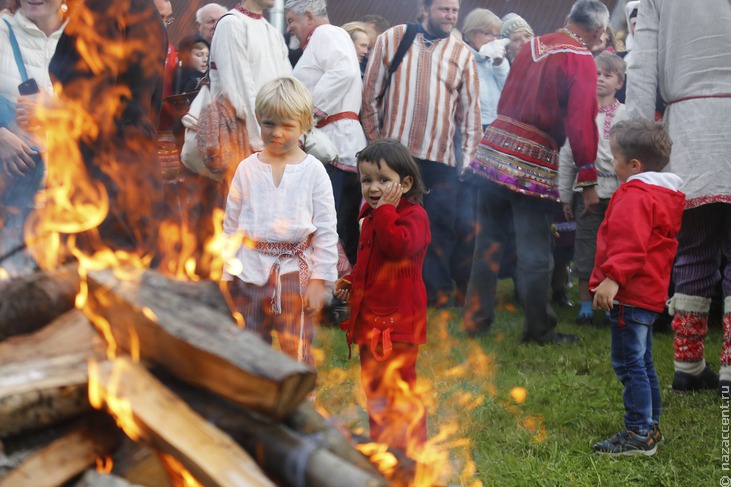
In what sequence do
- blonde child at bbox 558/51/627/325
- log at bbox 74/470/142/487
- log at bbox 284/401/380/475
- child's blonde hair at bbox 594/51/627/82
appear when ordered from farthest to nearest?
child's blonde hair at bbox 594/51/627/82
blonde child at bbox 558/51/627/325
log at bbox 284/401/380/475
log at bbox 74/470/142/487

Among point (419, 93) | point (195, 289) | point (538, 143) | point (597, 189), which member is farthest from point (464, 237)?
point (195, 289)

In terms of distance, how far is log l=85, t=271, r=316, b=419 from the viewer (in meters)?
2.03

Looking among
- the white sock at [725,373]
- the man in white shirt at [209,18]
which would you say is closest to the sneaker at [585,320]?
the white sock at [725,373]

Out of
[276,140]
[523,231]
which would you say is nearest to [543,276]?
[523,231]

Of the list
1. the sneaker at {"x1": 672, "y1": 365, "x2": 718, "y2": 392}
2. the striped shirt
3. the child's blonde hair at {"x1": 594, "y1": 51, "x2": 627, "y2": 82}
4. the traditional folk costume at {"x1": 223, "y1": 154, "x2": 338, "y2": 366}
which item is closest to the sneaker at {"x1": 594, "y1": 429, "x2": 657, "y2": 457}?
the sneaker at {"x1": 672, "y1": 365, "x2": 718, "y2": 392}

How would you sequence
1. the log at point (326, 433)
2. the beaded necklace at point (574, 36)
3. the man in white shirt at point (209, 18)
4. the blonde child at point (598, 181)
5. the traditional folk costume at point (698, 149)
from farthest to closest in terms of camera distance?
the man in white shirt at point (209, 18)
the blonde child at point (598, 181)
the beaded necklace at point (574, 36)
the traditional folk costume at point (698, 149)
the log at point (326, 433)

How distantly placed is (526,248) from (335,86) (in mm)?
1883

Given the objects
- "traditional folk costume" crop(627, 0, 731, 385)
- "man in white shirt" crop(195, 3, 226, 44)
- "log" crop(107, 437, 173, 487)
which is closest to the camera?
"log" crop(107, 437, 173, 487)

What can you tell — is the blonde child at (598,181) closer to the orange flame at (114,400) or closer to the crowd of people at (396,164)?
the crowd of people at (396,164)

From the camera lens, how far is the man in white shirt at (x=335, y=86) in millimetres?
6195

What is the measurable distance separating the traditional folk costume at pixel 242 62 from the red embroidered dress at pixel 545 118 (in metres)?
1.70

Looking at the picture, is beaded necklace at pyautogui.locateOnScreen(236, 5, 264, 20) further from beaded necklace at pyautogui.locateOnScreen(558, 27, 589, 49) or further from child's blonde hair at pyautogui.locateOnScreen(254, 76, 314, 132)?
beaded necklace at pyautogui.locateOnScreen(558, 27, 589, 49)

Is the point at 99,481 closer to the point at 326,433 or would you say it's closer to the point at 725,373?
the point at 326,433

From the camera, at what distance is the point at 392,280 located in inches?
147
